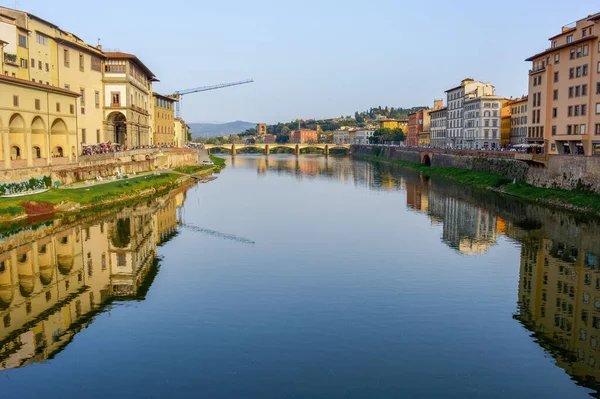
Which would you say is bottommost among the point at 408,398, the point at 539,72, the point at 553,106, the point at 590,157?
the point at 408,398

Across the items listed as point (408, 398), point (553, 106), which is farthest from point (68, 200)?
point (553, 106)

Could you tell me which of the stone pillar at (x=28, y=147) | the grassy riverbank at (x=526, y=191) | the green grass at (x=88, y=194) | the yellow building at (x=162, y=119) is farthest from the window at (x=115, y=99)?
the grassy riverbank at (x=526, y=191)

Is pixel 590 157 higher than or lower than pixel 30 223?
higher

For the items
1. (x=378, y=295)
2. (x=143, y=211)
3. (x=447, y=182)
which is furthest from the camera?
(x=447, y=182)

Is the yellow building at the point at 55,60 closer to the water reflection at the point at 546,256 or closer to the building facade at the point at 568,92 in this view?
the water reflection at the point at 546,256

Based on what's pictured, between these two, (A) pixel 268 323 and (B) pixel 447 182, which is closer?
(A) pixel 268 323

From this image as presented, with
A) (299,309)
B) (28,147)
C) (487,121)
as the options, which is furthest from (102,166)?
(487,121)

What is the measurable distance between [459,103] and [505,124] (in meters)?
9.91

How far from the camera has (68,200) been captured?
117 feet

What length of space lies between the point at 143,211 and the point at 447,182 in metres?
36.0

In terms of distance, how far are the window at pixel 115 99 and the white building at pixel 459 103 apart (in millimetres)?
51854

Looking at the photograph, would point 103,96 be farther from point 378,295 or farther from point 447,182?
point 378,295

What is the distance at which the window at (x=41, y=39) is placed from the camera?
1789 inches

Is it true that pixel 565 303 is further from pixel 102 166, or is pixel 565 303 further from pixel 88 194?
pixel 102 166
